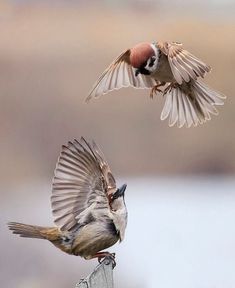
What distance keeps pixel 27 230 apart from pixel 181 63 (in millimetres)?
537

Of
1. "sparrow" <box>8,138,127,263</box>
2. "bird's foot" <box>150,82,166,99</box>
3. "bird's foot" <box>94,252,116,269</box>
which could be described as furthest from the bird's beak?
"bird's foot" <box>150,82,166,99</box>

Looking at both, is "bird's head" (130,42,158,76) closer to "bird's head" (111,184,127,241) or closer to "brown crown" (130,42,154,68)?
"brown crown" (130,42,154,68)

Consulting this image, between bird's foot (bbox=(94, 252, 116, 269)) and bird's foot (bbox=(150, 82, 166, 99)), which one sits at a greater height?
bird's foot (bbox=(150, 82, 166, 99))

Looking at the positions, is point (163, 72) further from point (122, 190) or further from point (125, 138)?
point (122, 190)

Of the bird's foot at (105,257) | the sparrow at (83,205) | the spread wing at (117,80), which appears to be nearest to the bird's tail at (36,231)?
the sparrow at (83,205)

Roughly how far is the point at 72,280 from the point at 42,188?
0.23 metres

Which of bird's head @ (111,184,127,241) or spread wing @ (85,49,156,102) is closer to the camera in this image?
bird's head @ (111,184,127,241)

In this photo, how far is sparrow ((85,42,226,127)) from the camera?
79.0 inches

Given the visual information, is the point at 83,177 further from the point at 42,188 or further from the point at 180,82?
the point at 180,82

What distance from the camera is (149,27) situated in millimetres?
2090

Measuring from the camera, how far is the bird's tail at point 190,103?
206cm

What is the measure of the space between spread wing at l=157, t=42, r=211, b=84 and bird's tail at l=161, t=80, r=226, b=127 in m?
0.03

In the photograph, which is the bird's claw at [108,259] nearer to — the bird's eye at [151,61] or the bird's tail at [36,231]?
the bird's tail at [36,231]

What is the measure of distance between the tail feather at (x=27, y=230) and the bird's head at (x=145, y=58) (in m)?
0.44
